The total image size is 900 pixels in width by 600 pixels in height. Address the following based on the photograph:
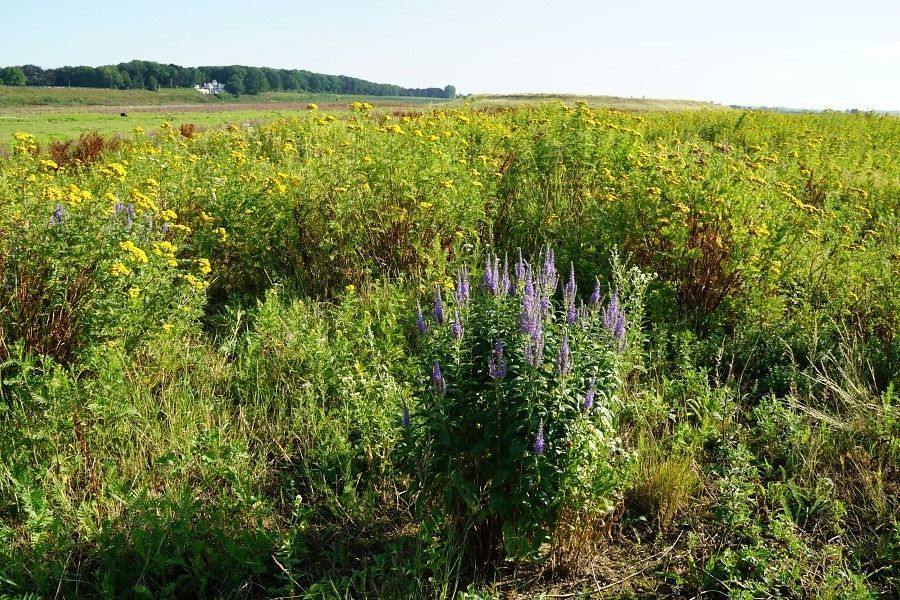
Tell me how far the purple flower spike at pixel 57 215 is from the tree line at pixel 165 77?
323 feet

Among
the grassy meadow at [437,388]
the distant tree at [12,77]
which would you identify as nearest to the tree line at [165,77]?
the distant tree at [12,77]

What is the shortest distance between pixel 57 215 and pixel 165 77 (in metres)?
132

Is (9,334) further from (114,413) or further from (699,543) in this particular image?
(699,543)

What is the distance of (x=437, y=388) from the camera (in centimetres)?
246

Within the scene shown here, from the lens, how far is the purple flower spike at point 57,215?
3.91 metres

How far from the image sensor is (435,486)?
2662 mm

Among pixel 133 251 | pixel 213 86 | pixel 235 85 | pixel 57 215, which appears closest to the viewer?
pixel 133 251

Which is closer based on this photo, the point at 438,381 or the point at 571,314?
the point at 438,381

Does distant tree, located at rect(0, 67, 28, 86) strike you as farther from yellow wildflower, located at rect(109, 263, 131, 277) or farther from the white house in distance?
yellow wildflower, located at rect(109, 263, 131, 277)

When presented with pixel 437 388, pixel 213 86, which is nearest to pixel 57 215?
pixel 437 388

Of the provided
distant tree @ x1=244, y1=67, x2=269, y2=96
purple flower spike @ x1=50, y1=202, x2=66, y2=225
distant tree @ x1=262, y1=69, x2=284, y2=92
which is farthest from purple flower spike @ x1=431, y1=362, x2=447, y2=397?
distant tree @ x1=262, y1=69, x2=284, y2=92

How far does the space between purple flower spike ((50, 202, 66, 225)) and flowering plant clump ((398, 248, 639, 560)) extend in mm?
2759

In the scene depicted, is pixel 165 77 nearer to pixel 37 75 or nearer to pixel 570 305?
pixel 37 75

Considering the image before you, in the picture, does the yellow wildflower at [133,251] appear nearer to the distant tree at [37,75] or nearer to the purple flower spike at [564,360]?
→ the purple flower spike at [564,360]
